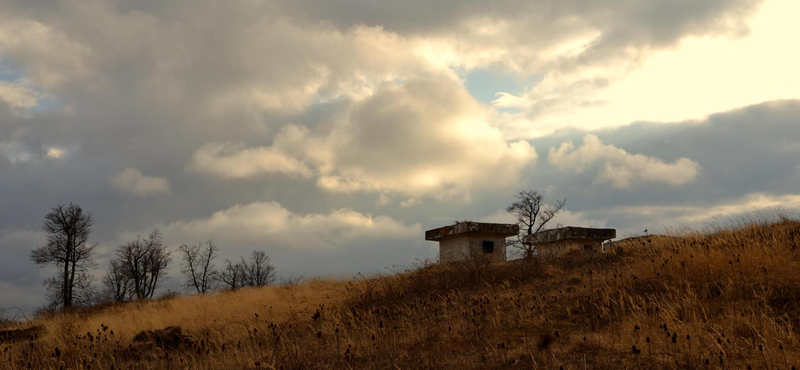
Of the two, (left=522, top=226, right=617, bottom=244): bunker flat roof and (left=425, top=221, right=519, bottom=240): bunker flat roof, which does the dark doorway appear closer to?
(left=425, top=221, right=519, bottom=240): bunker flat roof

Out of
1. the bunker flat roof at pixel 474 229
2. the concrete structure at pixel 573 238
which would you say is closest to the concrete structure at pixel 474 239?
the bunker flat roof at pixel 474 229

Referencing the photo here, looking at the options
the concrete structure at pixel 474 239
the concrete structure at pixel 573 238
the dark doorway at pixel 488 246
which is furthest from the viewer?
the dark doorway at pixel 488 246

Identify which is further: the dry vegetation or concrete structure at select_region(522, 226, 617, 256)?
concrete structure at select_region(522, 226, 617, 256)

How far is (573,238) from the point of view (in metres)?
20.9

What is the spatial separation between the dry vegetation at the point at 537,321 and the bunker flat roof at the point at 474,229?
578 cm

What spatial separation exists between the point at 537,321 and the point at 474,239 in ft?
40.2

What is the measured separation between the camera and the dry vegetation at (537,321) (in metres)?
6.94

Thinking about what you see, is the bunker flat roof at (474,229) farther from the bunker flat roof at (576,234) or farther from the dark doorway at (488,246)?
the bunker flat roof at (576,234)

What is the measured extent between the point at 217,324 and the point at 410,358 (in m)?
7.43

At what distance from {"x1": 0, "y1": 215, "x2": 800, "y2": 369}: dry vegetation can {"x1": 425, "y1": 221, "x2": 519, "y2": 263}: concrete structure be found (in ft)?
19.0

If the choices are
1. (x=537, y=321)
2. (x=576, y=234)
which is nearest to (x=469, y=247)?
(x=576, y=234)

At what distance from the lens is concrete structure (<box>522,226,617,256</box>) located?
68.2ft

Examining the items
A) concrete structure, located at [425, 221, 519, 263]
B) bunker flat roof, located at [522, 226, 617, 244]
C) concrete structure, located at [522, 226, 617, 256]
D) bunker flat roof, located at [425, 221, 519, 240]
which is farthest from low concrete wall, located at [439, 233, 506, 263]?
bunker flat roof, located at [522, 226, 617, 244]

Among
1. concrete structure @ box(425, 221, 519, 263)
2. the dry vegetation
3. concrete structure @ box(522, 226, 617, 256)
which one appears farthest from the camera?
concrete structure @ box(425, 221, 519, 263)
